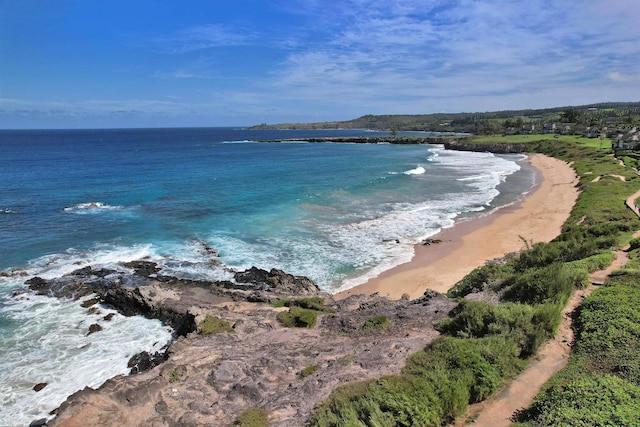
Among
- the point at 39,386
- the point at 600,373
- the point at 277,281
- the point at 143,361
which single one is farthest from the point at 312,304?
the point at 600,373

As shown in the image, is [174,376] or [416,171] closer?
[174,376]

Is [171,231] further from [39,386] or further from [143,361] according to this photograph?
[39,386]

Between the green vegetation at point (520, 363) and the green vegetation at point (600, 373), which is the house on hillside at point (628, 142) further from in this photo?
the green vegetation at point (600, 373)

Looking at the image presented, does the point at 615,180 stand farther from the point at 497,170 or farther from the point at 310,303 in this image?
the point at 310,303

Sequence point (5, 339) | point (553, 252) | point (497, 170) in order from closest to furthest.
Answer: point (5, 339), point (553, 252), point (497, 170)

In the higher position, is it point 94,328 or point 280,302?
point 280,302

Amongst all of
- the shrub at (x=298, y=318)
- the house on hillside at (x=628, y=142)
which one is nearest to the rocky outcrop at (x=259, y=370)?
the shrub at (x=298, y=318)

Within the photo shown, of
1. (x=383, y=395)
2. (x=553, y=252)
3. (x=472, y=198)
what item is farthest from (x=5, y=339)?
(x=472, y=198)
